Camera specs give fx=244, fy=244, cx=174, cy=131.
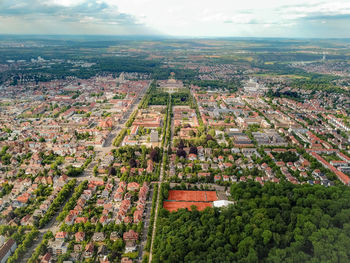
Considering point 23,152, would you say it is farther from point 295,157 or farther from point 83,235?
point 295,157

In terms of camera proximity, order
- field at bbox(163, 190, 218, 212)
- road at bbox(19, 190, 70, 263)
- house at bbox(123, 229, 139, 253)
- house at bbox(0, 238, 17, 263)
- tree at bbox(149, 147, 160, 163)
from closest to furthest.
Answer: house at bbox(0, 238, 17, 263) → road at bbox(19, 190, 70, 263) → house at bbox(123, 229, 139, 253) → field at bbox(163, 190, 218, 212) → tree at bbox(149, 147, 160, 163)

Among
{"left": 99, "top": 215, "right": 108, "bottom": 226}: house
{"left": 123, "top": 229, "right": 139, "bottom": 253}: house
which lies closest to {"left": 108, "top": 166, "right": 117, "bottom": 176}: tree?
{"left": 99, "top": 215, "right": 108, "bottom": 226}: house

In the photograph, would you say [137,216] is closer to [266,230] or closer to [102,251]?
[102,251]

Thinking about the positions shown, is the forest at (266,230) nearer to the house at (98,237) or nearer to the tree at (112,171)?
the house at (98,237)

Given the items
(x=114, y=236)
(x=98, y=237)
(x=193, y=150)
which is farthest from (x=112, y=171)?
(x=193, y=150)

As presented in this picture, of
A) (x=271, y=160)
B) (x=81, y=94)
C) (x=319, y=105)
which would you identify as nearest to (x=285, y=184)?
(x=271, y=160)

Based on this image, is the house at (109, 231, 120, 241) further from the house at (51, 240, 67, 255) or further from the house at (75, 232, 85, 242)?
the house at (51, 240, 67, 255)
